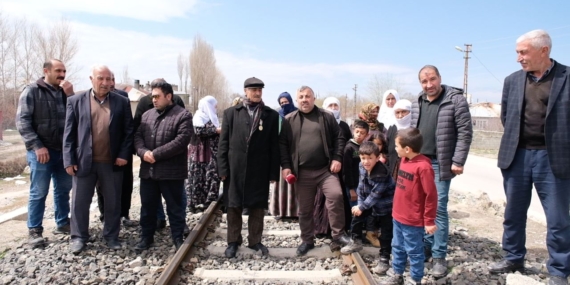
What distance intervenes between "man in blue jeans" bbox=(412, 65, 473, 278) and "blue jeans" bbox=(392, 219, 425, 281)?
46 centimetres

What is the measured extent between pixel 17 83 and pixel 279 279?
35.7 meters

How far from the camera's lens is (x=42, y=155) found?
459 cm

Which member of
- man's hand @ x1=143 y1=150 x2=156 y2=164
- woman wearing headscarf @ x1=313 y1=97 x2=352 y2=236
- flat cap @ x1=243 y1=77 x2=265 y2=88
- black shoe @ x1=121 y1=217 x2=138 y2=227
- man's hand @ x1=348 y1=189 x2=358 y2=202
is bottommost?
black shoe @ x1=121 y1=217 x2=138 y2=227

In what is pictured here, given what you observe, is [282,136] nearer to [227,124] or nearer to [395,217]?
[227,124]

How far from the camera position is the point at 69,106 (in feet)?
14.6

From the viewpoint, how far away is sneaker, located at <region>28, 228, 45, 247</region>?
4.50 metres

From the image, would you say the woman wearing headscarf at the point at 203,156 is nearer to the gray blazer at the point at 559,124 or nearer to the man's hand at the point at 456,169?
the man's hand at the point at 456,169

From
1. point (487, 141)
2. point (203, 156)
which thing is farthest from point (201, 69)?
point (203, 156)

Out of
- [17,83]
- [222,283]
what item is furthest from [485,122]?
[222,283]

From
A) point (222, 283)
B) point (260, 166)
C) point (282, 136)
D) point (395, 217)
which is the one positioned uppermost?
point (282, 136)

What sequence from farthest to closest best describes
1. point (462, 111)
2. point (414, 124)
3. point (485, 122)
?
point (485, 122) → point (414, 124) → point (462, 111)

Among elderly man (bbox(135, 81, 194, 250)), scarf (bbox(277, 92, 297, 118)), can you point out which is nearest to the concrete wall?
scarf (bbox(277, 92, 297, 118))

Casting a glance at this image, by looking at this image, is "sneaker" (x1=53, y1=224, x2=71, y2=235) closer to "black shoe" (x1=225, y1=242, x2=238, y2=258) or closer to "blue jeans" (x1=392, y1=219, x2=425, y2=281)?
"black shoe" (x1=225, y1=242, x2=238, y2=258)

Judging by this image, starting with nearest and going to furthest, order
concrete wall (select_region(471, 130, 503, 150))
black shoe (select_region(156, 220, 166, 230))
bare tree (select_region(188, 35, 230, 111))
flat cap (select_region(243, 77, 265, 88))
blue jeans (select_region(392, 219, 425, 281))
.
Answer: blue jeans (select_region(392, 219, 425, 281)) → flat cap (select_region(243, 77, 265, 88)) → black shoe (select_region(156, 220, 166, 230)) → concrete wall (select_region(471, 130, 503, 150)) → bare tree (select_region(188, 35, 230, 111))
